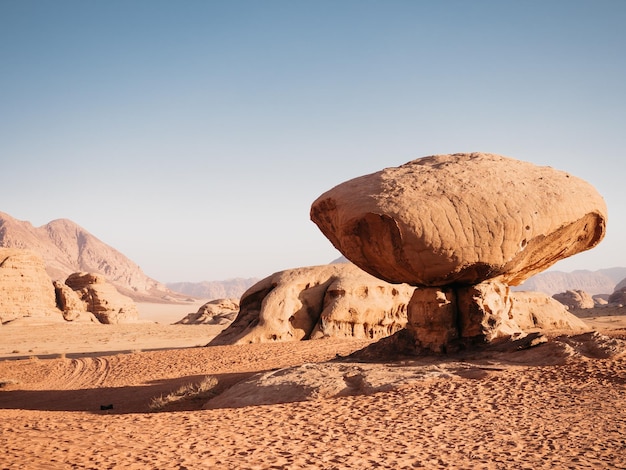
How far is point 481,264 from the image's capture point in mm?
9672

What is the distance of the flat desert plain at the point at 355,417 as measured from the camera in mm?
5355

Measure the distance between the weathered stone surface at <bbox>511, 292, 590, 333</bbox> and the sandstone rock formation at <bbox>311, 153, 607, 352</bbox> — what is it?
6.94m

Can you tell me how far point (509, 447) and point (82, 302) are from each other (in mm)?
32626

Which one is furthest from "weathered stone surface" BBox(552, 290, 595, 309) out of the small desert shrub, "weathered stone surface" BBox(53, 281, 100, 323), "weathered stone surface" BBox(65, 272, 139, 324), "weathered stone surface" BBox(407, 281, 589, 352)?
the small desert shrub

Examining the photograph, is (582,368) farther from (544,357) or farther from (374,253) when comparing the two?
(374,253)

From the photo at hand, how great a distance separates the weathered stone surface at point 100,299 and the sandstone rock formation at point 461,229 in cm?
2754

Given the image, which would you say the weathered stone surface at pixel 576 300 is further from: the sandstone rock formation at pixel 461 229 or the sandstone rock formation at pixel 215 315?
the sandstone rock formation at pixel 461 229

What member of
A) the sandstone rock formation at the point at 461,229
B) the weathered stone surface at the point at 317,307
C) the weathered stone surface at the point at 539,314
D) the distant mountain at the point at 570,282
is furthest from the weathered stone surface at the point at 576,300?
the distant mountain at the point at 570,282

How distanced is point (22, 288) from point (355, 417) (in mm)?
28454

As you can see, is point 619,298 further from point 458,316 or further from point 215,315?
point 458,316

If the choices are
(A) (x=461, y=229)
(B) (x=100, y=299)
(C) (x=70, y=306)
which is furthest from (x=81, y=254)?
(A) (x=461, y=229)

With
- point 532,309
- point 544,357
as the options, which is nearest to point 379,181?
point 544,357

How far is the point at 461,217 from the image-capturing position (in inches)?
371

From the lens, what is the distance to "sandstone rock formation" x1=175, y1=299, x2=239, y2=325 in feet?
117
